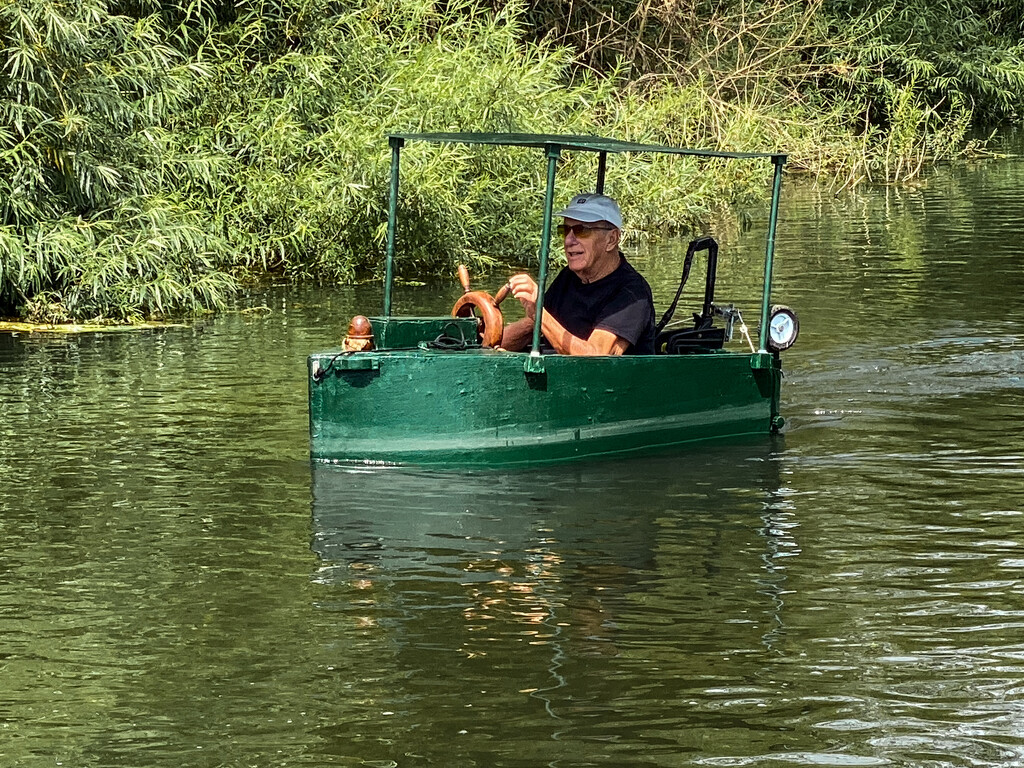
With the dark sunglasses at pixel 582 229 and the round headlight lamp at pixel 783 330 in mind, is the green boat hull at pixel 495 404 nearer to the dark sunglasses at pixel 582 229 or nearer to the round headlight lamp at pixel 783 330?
the round headlight lamp at pixel 783 330

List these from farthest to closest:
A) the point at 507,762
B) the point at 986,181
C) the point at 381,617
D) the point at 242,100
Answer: the point at 986,181
the point at 242,100
the point at 381,617
the point at 507,762

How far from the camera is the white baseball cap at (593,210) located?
854cm

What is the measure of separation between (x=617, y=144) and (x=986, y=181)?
54.5ft

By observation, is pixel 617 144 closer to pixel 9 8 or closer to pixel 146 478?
pixel 146 478

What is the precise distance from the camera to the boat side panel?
836 centimetres

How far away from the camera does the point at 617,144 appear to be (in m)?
8.85

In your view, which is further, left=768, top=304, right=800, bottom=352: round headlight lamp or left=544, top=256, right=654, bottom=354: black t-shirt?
left=768, top=304, right=800, bottom=352: round headlight lamp

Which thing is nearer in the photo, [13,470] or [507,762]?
[507,762]

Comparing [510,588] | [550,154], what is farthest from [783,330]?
[510,588]

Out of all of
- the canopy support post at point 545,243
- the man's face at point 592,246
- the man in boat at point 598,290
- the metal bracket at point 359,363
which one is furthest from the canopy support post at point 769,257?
the metal bracket at point 359,363

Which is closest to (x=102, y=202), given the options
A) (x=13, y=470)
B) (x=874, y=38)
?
(x=13, y=470)

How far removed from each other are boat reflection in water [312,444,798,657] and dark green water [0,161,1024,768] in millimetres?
19

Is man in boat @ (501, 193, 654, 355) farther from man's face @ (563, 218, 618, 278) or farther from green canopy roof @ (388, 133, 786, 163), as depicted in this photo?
green canopy roof @ (388, 133, 786, 163)

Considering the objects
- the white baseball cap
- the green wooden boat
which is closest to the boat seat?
the green wooden boat
